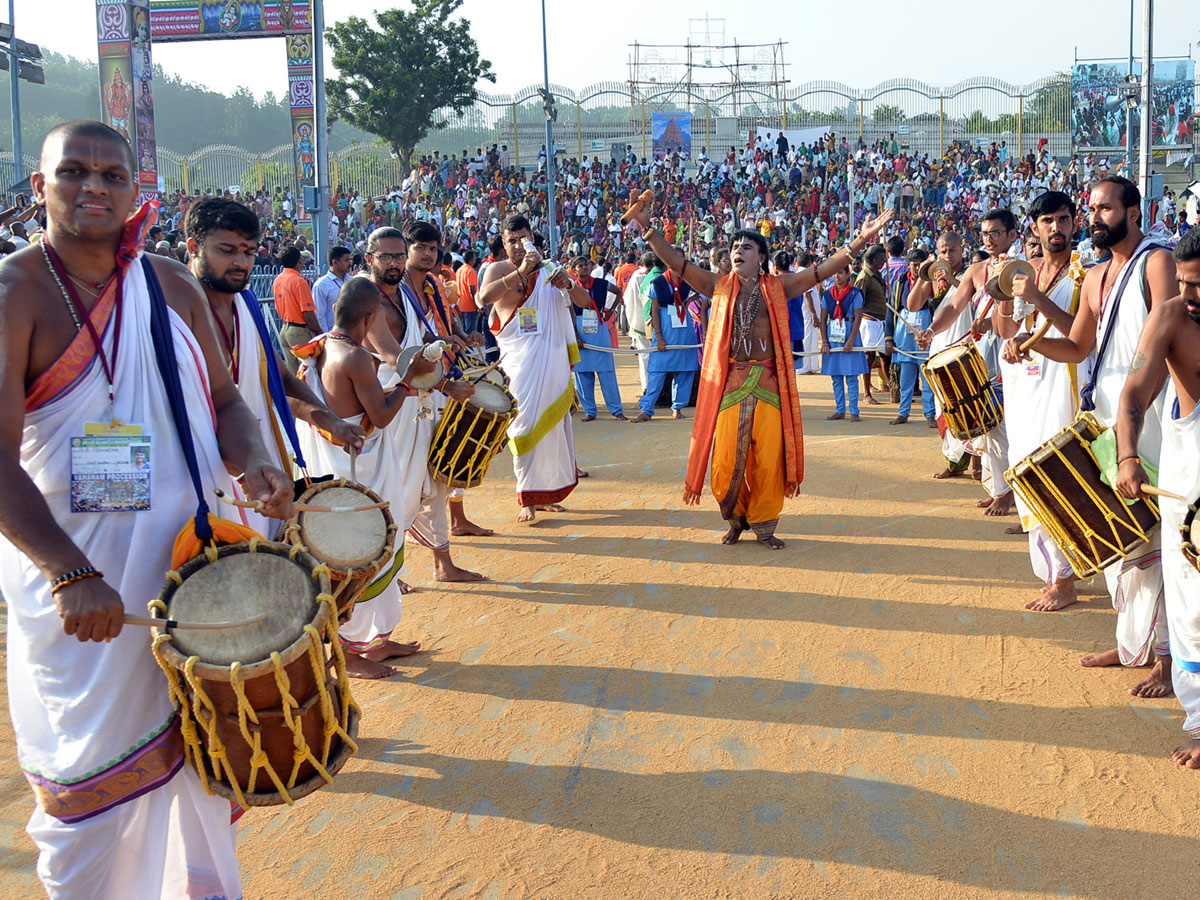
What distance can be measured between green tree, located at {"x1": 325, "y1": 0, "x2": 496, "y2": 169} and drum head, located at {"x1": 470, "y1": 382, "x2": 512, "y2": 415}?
123 feet

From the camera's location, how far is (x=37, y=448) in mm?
2549

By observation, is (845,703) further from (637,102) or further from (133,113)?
(637,102)

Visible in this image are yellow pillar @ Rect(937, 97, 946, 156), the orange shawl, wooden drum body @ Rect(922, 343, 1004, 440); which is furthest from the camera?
yellow pillar @ Rect(937, 97, 946, 156)

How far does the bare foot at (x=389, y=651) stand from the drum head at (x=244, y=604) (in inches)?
103

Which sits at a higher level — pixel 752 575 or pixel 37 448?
pixel 37 448

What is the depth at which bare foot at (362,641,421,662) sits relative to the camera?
206 inches

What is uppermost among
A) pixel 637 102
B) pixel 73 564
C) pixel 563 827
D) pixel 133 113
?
pixel 637 102

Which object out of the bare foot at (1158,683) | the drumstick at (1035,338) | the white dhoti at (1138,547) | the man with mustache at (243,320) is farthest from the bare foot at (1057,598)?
the man with mustache at (243,320)

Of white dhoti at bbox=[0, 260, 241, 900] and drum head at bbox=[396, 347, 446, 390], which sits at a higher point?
drum head at bbox=[396, 347, 446, 390]

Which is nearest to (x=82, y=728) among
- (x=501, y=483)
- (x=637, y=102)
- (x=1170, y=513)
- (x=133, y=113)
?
(x=1170, y=513)

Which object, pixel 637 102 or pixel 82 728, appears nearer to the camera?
pixel 82 728

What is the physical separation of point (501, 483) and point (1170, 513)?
6336 millimetres

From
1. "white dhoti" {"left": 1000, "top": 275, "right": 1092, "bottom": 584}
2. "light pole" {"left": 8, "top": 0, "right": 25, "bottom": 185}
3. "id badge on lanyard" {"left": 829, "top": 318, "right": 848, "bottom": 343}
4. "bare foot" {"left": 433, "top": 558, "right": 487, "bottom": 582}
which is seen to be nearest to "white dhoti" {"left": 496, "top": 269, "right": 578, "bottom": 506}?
"bare foot" {"left": 433, "top": 558, "right": 487, "bottom": 582}

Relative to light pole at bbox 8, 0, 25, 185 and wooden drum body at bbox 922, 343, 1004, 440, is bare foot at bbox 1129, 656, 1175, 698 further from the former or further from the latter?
light pole at bbox 8, 0, 25, 185
